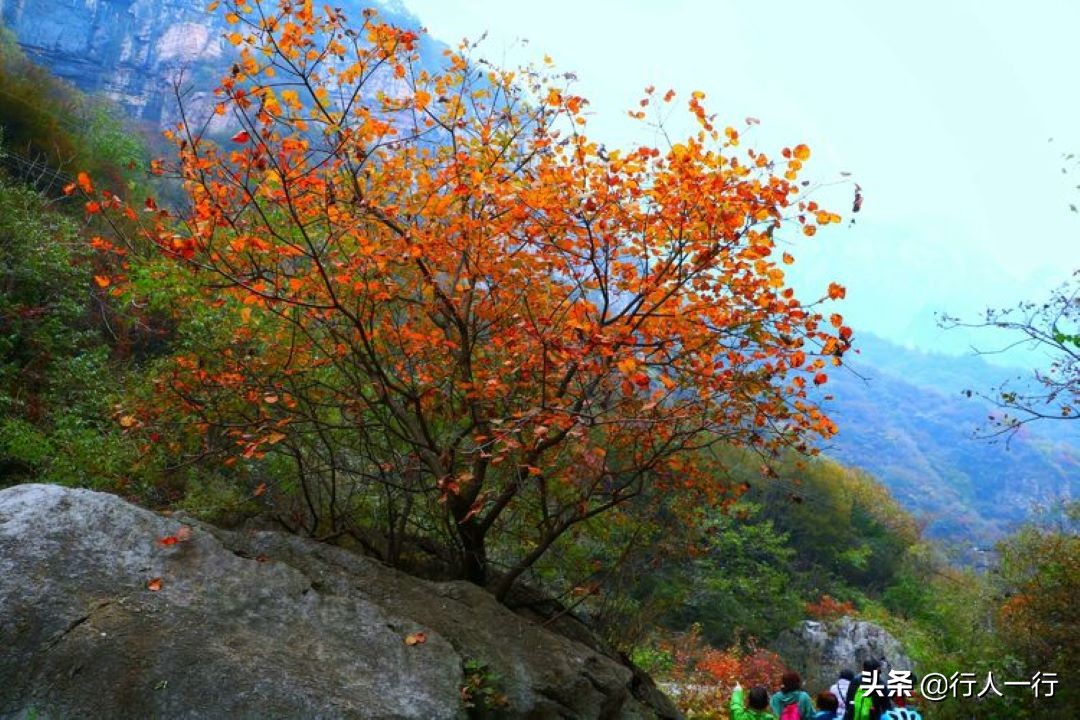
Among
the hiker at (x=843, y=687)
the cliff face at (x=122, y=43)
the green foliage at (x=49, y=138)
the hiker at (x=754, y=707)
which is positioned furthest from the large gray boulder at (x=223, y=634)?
the cliff face at (x=122, y=43)

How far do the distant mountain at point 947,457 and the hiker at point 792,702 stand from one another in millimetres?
84427

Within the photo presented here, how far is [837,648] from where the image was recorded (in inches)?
1008

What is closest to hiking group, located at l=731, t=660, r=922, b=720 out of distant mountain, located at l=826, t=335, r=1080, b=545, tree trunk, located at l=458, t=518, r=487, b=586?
tree trunk, located at l=458, t=518, r=487, b=586

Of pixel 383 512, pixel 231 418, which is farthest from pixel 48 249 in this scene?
pixel 383 512

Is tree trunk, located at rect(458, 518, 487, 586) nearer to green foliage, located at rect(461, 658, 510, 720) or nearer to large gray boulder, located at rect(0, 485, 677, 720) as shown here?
large gray boulder, located at rect(0, 485, 677, 720)

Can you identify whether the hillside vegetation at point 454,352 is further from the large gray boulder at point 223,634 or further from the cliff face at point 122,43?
the cliff face at point 122,43

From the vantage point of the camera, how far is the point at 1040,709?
997cm

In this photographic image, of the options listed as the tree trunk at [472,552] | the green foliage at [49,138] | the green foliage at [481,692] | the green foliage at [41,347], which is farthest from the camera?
the green foliage at [49,138]

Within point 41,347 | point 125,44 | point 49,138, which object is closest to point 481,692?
point 41,347

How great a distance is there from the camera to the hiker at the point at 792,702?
20.8 feet

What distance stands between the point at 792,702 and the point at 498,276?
457cm

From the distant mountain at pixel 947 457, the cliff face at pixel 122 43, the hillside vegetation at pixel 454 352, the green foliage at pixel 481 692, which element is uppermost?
the cliff face at pixel 122 43

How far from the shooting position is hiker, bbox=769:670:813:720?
20.8ft

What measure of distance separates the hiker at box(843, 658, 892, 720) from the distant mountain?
84.2 meters
